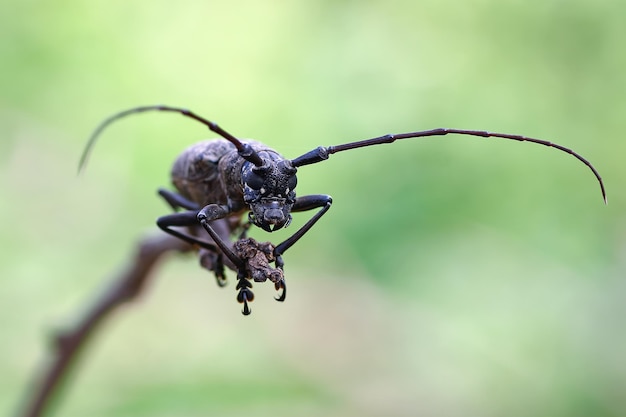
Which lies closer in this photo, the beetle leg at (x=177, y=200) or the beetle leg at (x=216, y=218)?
the beetle leg at (x=216, y=218)

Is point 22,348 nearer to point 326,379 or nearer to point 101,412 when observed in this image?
point 101,412

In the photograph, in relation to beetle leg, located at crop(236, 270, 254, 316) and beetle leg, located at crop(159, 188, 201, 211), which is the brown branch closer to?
beetle leg, located at crop(159, 188, 201, 211)

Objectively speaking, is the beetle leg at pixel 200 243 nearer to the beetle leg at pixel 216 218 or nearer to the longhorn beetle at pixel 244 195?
the longhorn beetle at pixel 244 195

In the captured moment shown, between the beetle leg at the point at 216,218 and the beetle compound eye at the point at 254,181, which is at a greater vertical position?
the beetle compound eye at the point at 254,181

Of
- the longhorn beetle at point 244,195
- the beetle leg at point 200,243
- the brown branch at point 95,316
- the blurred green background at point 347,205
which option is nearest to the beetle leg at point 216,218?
the longhorn beetle at point 244,195

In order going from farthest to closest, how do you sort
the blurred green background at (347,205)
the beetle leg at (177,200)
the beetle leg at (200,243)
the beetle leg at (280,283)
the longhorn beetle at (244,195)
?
1. the blurred green background at (347,205)
2. the beetle leg at (177,200)
3. the beetle leg at (200,243)
4. the longhorn beetle at (244,195)
5. the beetle leg at (280,283)

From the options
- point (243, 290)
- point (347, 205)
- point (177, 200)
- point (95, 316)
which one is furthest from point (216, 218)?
point (347, 205)

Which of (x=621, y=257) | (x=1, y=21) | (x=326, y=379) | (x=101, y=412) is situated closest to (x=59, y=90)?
(x=1, y=21)

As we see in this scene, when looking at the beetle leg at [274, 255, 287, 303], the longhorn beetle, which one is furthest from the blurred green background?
the beetle leg at [274, 255, 287, 303]
